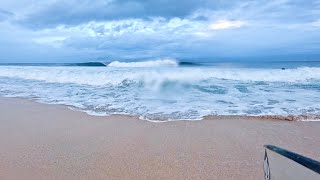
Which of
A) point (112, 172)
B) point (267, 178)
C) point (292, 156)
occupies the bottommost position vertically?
point (112, 172)

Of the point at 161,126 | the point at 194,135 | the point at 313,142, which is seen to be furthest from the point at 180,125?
the point at 313,142

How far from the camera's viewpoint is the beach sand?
3.41m

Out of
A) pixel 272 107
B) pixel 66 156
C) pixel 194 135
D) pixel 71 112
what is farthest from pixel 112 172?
pixel 272 107

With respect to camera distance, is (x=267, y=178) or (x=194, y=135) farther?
(x=194, y=135)

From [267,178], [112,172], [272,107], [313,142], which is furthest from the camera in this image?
[272,107]

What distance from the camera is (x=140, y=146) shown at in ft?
14.2

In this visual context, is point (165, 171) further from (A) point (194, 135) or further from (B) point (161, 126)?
(B) point (161, 126)

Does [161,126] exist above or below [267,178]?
below

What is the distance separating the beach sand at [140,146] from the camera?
3408 millimetres

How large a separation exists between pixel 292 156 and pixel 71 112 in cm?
586

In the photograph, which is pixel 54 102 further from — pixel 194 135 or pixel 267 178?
pixel 267 178

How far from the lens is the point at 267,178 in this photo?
179 cm

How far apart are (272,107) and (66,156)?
497 cm

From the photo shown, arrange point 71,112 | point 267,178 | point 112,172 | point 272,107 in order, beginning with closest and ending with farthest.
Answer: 1. point 267,178
2. point 112,172
3. point 71,112
4. point 272,107
